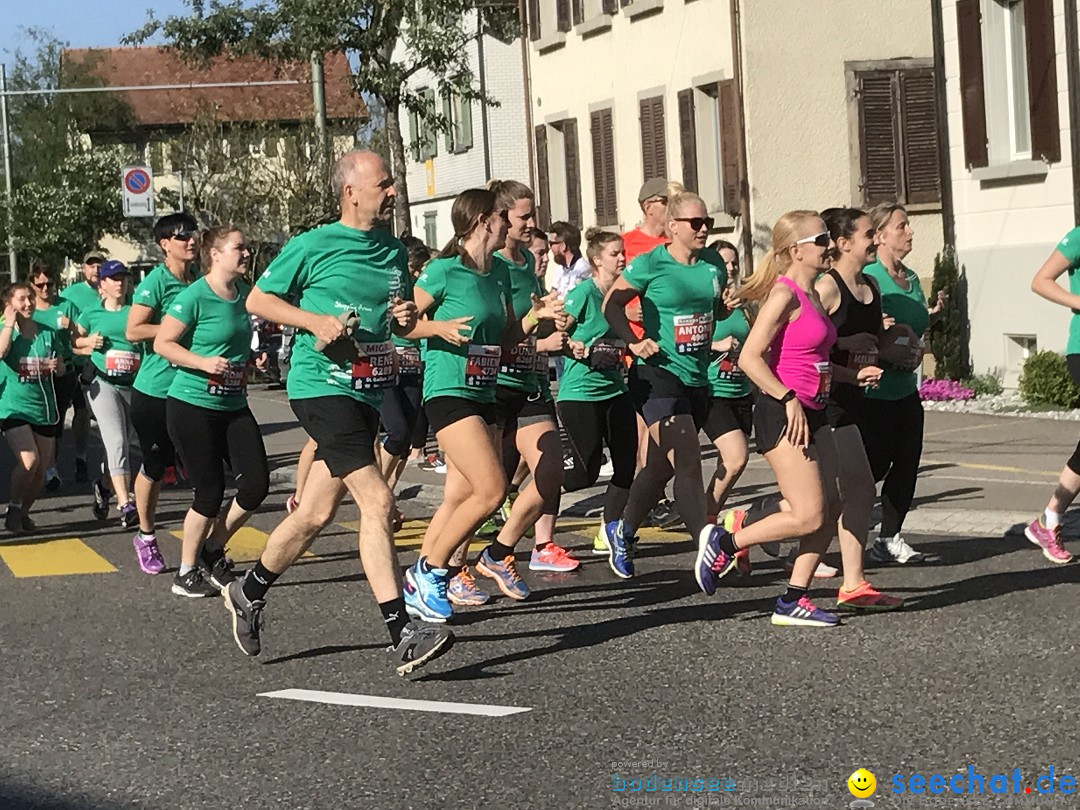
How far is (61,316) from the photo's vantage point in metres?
15.2

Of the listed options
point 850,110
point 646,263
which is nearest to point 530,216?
point 646,263

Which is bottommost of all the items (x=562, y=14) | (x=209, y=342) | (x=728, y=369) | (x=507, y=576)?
(x=507, y=576)

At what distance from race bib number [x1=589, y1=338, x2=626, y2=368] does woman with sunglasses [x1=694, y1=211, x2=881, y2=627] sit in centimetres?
206

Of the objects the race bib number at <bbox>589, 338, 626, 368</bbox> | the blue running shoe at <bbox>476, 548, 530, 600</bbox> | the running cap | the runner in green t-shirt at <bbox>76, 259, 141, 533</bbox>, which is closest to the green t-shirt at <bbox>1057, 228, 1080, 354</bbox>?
the race bib number at <bbox>589, 338, 626, 368</bbox>

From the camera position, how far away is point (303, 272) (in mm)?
8328

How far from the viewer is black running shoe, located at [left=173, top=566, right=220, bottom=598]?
10.5 m

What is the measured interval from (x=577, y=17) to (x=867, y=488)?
25689 mm

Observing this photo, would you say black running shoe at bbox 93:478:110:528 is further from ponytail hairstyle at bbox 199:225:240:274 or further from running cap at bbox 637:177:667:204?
running cap at bbox 637:177:667:204

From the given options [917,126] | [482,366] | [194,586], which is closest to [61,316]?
[194,586]

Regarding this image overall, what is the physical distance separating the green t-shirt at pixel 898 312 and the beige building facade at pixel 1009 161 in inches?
408

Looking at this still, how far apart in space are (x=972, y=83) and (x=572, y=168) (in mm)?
14049

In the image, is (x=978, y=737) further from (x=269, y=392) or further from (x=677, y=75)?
(x=269, y=392)

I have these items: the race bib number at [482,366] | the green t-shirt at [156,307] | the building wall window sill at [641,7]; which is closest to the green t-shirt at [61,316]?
the green t-shirt at [156,307]

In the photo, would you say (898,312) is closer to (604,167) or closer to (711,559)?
(711,559)
